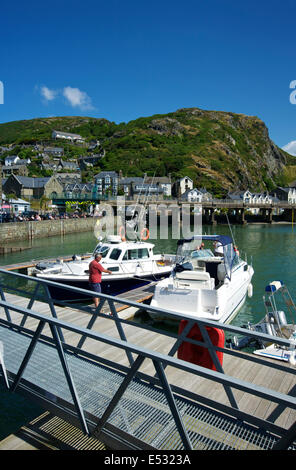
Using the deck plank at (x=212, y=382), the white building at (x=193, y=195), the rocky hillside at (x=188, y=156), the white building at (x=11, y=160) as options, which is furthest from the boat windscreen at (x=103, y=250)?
the white building at (x=11, y=160)

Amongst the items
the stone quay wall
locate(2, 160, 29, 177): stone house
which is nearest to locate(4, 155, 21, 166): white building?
locate(2, 160, 29, 177): stone house

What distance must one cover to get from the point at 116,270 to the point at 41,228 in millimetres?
32966

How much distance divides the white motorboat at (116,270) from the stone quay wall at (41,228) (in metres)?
25.3

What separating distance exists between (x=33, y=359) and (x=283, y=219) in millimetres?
101423

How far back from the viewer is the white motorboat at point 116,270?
52.9ft

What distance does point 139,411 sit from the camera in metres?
4.09

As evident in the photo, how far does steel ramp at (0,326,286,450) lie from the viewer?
3670mm

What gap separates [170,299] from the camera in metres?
11.6

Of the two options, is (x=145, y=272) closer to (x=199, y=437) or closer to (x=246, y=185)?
(x=199, y=437)

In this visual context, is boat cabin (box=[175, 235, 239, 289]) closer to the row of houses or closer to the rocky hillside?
the row of houses

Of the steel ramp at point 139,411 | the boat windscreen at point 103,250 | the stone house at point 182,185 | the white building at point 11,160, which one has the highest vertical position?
the white building at point 11,160

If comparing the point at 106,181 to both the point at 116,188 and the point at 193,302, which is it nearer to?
the point at 116,188

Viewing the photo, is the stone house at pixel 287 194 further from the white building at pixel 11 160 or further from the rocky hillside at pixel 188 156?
the white building at pixel 11 160
